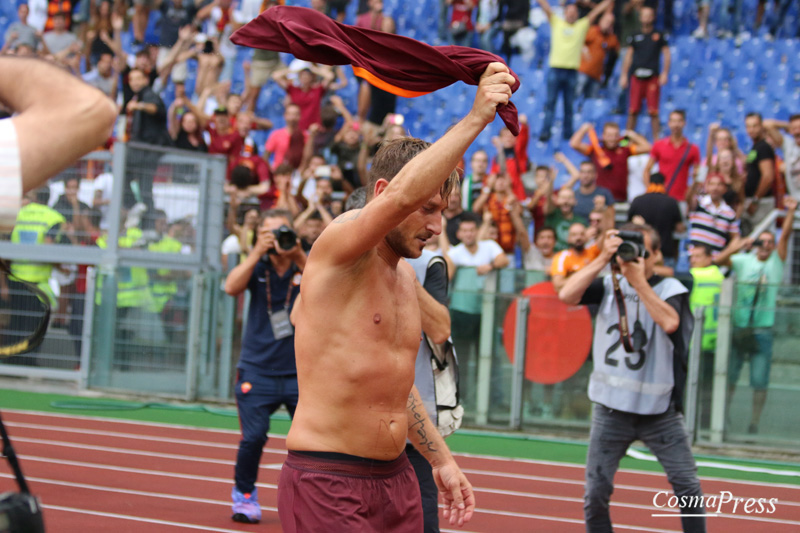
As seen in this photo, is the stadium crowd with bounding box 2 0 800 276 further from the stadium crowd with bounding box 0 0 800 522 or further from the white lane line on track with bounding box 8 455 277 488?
the white lane line on track with bounding box 8 455 277 488

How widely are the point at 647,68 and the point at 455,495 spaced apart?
13416 mm

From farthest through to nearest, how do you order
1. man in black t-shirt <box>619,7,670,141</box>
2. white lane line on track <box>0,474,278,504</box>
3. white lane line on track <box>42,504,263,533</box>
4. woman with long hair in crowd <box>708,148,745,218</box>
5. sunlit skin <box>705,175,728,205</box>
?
1. man in black t-shirt <box>619,7,670,141</box>
2. woman with long hair in crowd <box>708,148,745,218</box>
3. sunlit skin <box>705,175,728,205</box>
4. white lane line on track <box>0,474,278,504</box>
5. white lane line on track <box>42,504,263,533</box>

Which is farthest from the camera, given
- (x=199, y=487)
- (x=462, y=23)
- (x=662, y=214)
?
(x=462, y=23)

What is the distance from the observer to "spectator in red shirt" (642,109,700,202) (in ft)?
43.6

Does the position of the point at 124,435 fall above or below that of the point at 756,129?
below

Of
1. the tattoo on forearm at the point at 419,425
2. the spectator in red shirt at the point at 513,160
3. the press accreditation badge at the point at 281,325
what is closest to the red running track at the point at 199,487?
the press accreditation badge at the point at 281,325

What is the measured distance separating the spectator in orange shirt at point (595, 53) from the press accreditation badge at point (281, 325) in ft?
34.9

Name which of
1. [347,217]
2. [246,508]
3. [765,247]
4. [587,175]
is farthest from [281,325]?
[587,175]

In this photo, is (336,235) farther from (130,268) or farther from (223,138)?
(223,138)

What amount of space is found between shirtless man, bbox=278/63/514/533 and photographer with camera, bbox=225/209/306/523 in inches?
143

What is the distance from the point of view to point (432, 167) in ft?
9.27

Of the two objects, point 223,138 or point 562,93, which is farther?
point 562,93

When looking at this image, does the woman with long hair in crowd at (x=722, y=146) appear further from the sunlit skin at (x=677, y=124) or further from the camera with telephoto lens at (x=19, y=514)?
the camera with telephoto lens at (x=19, y=514)

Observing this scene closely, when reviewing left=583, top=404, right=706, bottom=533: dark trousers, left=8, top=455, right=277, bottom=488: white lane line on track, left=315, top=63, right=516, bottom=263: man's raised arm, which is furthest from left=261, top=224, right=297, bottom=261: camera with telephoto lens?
left=315, top=63, right=516, bottom=263: man's raised arm
